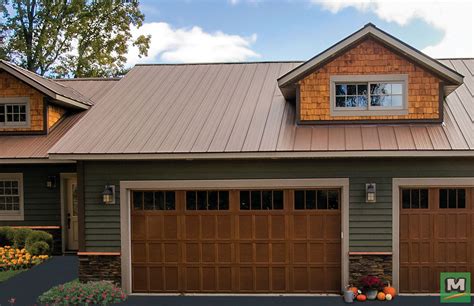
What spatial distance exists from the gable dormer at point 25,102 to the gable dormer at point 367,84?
25.7 ft

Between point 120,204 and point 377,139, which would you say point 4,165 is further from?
point 377,139

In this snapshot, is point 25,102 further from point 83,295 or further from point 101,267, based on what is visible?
point 83,295

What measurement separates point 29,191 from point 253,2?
1124 centimetres

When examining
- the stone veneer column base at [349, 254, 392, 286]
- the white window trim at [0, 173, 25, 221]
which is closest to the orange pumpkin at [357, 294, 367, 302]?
the stone veneer column base at [349, 254, 392, 286]

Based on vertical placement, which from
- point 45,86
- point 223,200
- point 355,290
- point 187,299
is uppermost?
point 45,86

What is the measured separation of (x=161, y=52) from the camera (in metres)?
27.0

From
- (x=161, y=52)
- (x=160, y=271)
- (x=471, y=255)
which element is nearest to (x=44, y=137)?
(x=160, y=271)

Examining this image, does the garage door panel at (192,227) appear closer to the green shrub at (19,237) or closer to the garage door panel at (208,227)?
the garage door panel at (208,227)

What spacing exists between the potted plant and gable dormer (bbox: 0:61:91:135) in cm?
1032

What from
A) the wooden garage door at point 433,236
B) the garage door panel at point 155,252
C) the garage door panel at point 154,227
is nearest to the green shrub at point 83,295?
the garage door panel at point 155,252

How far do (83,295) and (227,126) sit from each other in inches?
191

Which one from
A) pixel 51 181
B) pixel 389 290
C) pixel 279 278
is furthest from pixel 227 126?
pixel 51 181

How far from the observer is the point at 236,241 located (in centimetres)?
955

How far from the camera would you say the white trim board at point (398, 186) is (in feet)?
29.5
